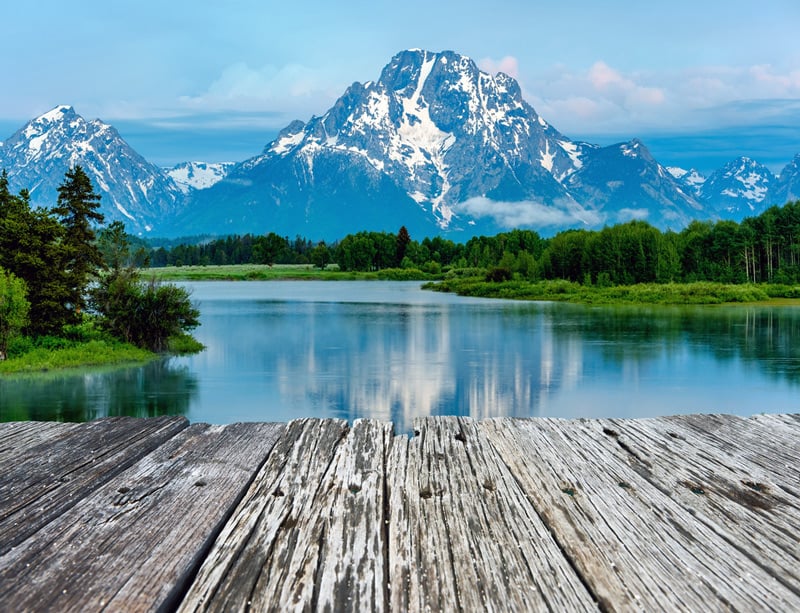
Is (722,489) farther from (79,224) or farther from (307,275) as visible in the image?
(307,275)

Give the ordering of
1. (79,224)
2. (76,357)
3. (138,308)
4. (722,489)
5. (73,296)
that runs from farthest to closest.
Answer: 1. (79,224)
2. (138,308)
3. (73,296)
4. (76,357)
5. (722,489)

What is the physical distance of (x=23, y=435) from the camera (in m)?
4.43

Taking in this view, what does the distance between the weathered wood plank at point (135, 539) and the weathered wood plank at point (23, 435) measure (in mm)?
848

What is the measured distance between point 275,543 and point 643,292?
83.4m

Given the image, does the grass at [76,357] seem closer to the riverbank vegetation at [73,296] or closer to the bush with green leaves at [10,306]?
the riverbank vegetation at [73,296]

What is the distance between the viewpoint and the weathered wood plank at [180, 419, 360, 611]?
2283mm

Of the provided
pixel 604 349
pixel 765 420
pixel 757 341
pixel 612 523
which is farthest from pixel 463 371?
pixel 612 523

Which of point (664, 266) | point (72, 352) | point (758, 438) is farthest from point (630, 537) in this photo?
point (664, 266)

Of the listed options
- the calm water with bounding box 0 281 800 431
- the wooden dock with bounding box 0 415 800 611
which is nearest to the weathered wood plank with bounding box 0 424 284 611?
the wooden dock with bounding box 0 415 800 611

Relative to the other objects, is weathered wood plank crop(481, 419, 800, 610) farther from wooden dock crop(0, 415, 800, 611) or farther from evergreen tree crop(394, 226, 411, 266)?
evergreen tree crop(394, 226, 411, 266)

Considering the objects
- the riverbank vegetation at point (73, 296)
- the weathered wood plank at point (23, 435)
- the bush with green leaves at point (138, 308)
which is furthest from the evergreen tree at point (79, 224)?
the weathered wood plank at point (23, 435)

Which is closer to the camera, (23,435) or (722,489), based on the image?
(722,489)

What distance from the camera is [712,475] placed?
12.1 feet

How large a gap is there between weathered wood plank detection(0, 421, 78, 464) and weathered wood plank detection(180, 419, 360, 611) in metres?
1.54
